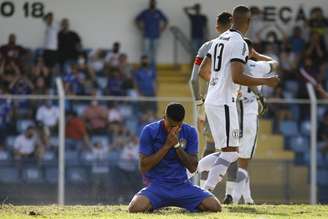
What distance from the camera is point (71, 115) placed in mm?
20422

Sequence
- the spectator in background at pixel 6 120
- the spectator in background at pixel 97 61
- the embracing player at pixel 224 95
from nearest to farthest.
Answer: the embracing player at pixel 224 95 → the spectator in background at pixel 6 120 → the spectator in background at pixel 97 61

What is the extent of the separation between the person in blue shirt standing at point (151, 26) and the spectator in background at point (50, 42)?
1882mm

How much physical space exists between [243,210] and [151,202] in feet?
3.52

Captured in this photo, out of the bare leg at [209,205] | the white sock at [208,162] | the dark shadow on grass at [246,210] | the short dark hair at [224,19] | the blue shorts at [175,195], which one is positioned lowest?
the dark shadow on grass at [246,210]

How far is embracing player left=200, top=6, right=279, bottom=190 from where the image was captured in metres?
12.8

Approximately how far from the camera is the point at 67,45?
80.0 feet

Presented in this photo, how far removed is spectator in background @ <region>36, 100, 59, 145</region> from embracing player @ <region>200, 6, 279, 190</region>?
24.8 ft

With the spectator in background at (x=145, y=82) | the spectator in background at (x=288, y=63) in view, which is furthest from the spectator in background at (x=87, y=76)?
the spectator in background at (x=288, y=63)

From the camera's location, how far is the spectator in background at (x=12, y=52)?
23.4m

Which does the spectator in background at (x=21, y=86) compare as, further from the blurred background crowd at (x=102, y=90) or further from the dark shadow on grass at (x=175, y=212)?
the dark shadow on grass at (x=175, y=212)

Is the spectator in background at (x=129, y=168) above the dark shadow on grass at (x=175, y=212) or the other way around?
the other way around

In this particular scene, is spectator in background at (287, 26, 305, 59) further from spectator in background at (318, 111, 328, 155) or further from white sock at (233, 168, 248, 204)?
white sock at (233, 168, 248, 204)

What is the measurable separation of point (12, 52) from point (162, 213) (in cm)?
1248

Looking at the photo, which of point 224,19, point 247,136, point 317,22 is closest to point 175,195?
point 224,19
